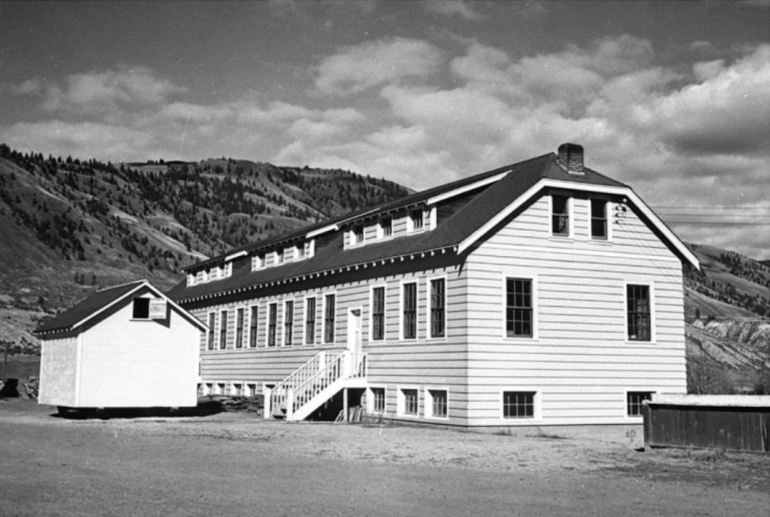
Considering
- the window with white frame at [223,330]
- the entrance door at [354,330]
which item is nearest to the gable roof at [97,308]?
the entrance door at [354,330]

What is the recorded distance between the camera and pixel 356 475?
14.2m

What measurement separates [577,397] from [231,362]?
18.0 metres

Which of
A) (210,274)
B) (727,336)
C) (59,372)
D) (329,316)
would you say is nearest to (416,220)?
(329,316)

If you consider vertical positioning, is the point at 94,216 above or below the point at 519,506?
above

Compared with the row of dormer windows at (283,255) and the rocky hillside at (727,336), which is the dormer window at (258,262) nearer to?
the row of dormer windows at (283,255)

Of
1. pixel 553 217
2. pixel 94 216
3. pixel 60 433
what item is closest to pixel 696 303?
pixel 94 216

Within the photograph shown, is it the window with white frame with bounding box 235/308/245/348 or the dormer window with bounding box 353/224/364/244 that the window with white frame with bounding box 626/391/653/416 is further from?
the window with white frame with bounding box 235/308/245/348

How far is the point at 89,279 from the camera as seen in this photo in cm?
8844

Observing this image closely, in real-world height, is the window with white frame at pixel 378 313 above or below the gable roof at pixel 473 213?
below

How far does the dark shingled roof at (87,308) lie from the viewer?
29109mm

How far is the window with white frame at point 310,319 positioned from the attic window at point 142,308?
595 centimetres

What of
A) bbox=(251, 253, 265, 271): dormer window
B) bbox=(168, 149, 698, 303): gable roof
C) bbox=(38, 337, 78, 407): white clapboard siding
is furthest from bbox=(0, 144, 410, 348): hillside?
bbox=(168, 149, 698, 303): gable roof

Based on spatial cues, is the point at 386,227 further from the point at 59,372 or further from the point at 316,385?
the point at 59,372

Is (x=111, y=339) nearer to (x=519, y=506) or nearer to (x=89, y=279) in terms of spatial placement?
(x=519, y=506)
